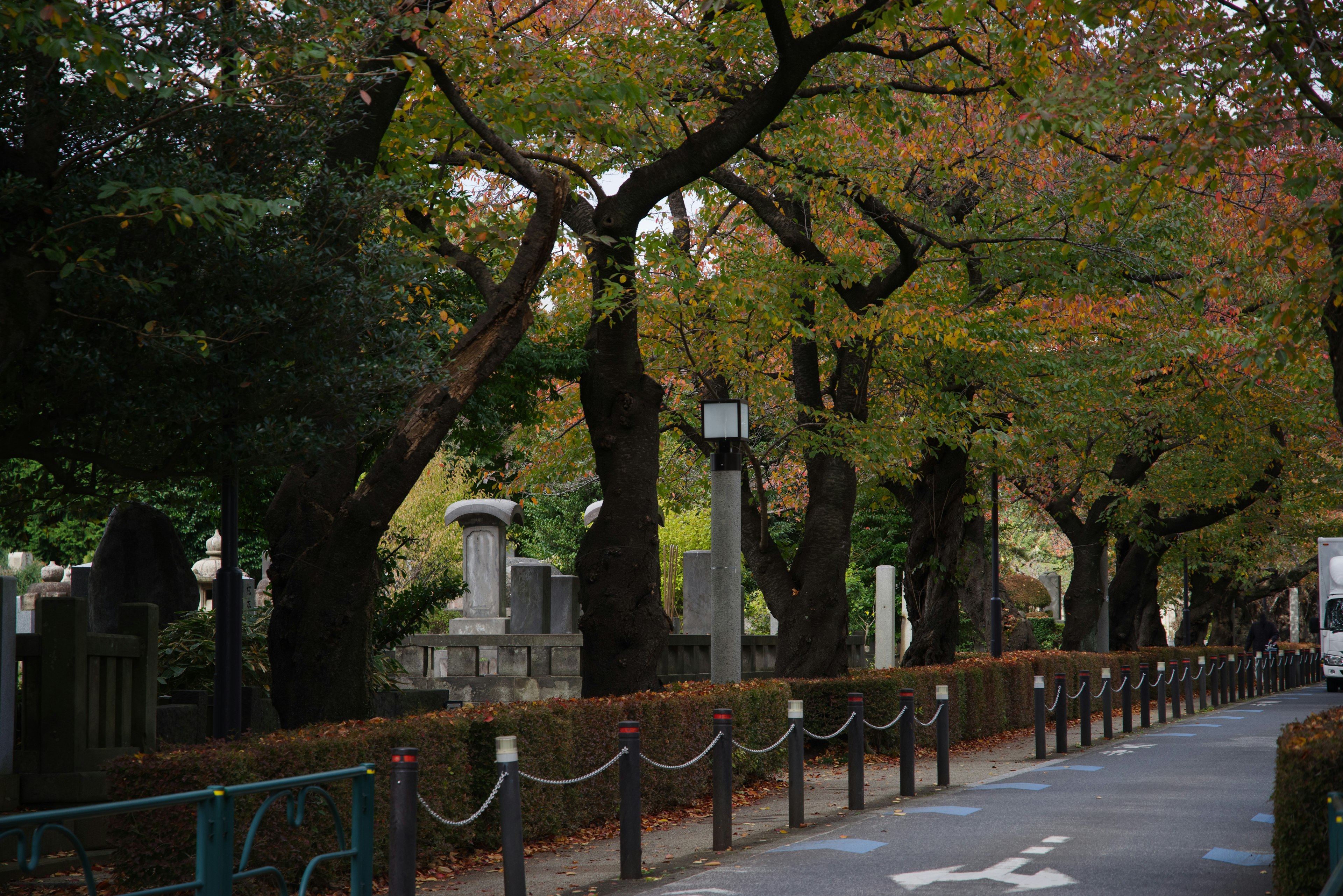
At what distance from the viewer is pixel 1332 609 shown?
40.1 meters

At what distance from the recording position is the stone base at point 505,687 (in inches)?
736

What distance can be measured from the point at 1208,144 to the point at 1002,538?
51335 mm

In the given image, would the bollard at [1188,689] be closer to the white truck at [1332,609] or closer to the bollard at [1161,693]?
the bollard at [1161,693]

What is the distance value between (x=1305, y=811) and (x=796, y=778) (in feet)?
17.7

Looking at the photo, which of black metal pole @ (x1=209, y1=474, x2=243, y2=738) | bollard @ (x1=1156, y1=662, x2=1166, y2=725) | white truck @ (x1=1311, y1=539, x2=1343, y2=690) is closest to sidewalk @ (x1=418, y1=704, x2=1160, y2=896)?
black metal pole @ (x1=209, y1=474, x2=243, y2=738)

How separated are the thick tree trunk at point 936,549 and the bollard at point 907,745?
9870mm

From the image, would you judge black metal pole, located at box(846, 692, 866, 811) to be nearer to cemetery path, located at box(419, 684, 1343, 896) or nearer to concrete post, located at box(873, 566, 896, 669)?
cemetery path, located at box(419, 684, 1343, 896)

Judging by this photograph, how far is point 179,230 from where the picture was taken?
7.34 m

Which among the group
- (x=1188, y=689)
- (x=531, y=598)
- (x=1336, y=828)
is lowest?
(x=1188, y=689)

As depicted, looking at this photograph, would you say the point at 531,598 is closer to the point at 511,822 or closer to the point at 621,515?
the point at 621,515

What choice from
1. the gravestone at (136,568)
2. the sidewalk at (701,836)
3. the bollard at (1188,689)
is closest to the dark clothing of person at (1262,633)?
the bollard at (1188,689)

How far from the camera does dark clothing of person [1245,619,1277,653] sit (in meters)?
69.4

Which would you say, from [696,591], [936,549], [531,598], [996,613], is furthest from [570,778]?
[996,613]

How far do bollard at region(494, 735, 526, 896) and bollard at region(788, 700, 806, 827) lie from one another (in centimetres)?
408
